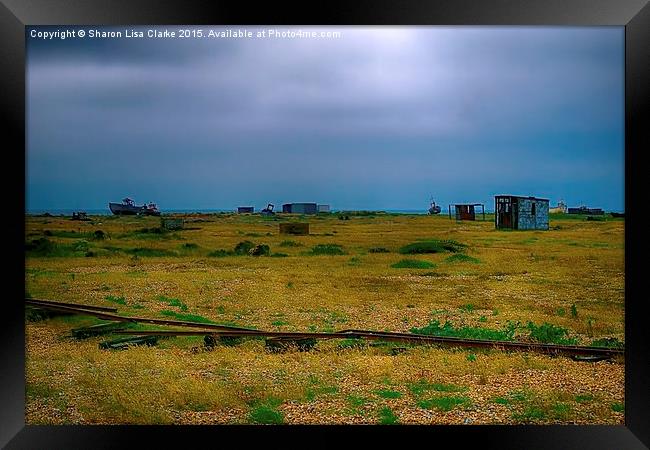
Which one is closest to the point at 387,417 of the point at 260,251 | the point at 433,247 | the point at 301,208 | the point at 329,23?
the point at 433,247

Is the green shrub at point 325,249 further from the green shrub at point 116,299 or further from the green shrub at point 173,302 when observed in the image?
the green shrub at point 116,299

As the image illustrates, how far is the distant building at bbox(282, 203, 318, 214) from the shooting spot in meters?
4.36

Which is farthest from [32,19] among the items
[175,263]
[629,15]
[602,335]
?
[602,335]

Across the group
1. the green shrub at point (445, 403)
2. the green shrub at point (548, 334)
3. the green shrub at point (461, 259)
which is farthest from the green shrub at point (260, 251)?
the green shrub at point (548, 334)

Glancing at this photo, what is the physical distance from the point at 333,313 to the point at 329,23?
236cm

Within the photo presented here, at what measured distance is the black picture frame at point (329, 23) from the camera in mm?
3848

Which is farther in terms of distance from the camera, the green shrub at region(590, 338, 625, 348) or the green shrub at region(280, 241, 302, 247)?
the green shrub at region(280, 241, 302, 247)

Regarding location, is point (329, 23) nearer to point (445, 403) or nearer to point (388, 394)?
point (388, 394)

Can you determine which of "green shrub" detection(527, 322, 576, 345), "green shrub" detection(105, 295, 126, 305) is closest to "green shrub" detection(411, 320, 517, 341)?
"green shrub" detection(527, 322, 576, 345)

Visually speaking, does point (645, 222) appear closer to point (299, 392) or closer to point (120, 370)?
point (299, 392)

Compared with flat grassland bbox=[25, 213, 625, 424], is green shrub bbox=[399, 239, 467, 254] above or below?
above

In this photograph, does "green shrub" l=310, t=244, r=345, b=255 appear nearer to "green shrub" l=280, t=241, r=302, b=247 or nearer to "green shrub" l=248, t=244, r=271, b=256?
"green shrub" l=280, t=241, r=302, b=247

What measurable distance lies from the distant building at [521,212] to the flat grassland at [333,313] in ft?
0.29

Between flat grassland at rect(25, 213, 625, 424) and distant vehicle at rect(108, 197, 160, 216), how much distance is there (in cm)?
6
